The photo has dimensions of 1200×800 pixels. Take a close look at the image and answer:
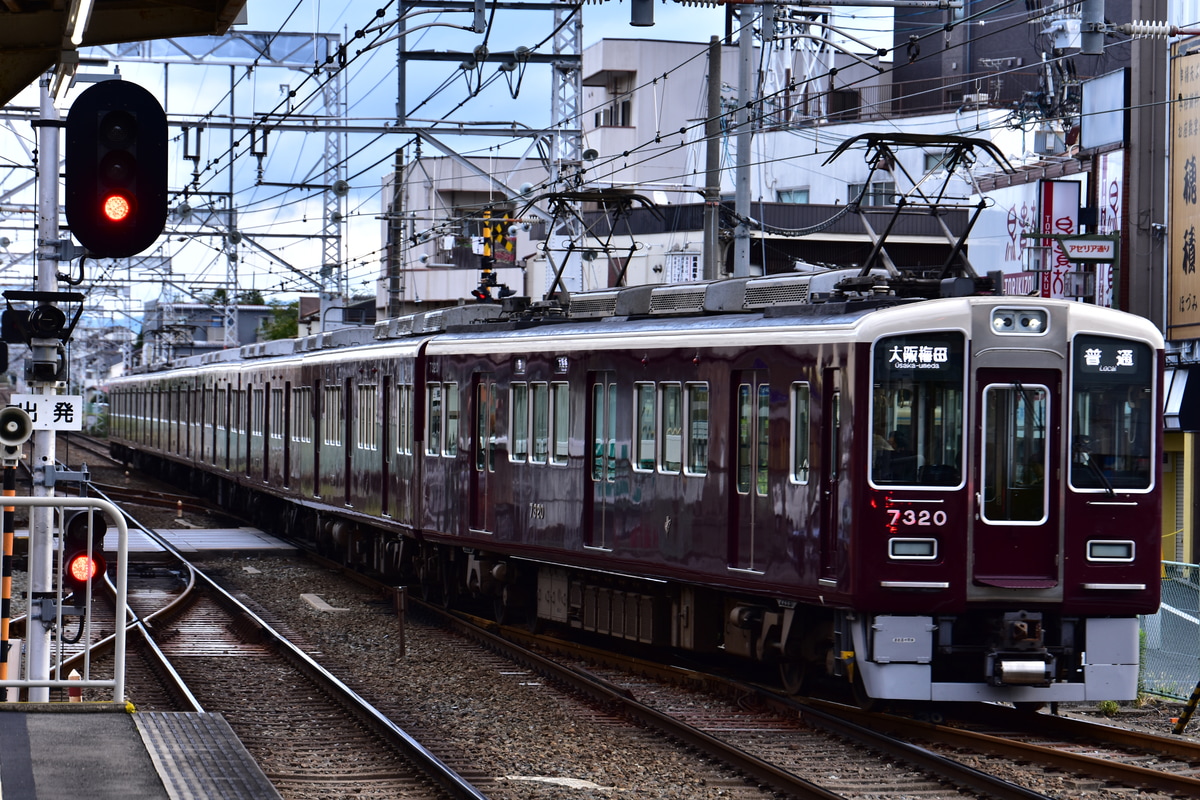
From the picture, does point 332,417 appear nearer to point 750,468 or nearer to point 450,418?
point 450,418

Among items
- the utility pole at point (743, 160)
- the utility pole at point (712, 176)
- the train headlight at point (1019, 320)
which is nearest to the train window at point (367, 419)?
the utility pole at point (712, 176)

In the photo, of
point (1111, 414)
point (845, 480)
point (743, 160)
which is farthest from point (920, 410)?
point (743, 160)

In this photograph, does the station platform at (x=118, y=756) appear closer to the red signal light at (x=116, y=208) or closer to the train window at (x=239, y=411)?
the red signal light at (x=116, y=208)

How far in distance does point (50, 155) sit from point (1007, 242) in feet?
61.6

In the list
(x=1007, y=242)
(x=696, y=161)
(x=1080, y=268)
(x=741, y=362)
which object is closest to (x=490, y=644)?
(x=741, y=362)

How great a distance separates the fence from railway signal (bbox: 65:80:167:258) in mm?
8299

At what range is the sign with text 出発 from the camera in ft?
33.1

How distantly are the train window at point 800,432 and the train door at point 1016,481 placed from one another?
3.56ft

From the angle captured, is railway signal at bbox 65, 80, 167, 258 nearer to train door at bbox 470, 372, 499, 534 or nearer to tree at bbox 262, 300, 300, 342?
train door at bbox 470, 372, 499, 534

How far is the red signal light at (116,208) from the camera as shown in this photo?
7.61 meters

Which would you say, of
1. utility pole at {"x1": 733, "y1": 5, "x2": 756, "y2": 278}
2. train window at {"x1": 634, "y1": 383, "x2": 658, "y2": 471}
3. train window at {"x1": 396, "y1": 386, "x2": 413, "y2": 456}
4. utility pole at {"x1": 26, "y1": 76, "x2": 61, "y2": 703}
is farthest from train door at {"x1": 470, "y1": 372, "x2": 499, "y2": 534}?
utility pole at {"x1": 26, "y1": 76, "x2": 61, "y2": 703}

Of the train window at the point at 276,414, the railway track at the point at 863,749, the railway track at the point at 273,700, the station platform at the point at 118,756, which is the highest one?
the train window at the point at 276,414

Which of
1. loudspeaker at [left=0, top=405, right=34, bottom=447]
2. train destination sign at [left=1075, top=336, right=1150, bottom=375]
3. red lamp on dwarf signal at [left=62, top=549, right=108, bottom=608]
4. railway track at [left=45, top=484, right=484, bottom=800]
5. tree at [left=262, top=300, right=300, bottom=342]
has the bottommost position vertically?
railway track at [left=45, top=484, right=484, bottom=800]

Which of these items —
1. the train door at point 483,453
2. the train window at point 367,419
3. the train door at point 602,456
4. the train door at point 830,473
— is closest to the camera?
the train door at point 830,473
